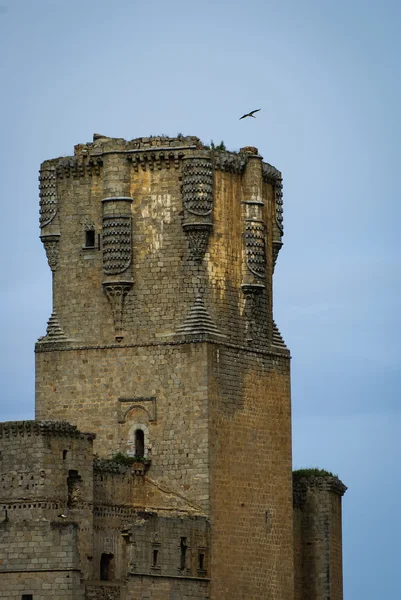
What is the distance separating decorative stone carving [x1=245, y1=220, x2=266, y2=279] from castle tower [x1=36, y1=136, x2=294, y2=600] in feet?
0.15

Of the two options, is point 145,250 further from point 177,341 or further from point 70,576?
point 70,576

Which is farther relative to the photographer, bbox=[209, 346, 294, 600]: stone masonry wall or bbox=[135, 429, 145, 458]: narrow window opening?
bbox=[135, 429, 145, 458]: narrow window opening

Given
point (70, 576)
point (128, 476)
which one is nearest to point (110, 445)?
point (128, 476)

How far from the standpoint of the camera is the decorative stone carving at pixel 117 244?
317 feet

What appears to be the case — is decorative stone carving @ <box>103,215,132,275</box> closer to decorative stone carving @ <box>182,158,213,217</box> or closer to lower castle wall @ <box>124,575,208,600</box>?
decorative stone carving @ <box>182,158,213,217</box>

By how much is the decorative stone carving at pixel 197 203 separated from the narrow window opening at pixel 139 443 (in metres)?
5.77

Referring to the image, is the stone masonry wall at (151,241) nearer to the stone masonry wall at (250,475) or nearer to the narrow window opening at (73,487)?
the stone masonry wall at (250,475)

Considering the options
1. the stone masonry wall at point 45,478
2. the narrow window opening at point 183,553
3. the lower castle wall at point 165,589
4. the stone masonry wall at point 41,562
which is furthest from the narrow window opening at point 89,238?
the stone masonry wall at point 41,562

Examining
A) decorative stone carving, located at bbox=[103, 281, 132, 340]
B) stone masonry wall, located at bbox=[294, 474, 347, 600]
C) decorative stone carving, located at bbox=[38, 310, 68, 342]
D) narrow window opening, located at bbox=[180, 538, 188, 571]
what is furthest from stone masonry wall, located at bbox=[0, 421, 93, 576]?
stone masonry wall, located at bbox=[294, 474, 347, 600]

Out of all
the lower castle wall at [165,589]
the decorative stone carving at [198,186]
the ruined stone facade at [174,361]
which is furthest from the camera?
the decorative stone carving at [198,186]

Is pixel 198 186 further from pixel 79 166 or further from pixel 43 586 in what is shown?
pixel 43 586

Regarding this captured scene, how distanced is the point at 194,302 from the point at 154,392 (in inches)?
122

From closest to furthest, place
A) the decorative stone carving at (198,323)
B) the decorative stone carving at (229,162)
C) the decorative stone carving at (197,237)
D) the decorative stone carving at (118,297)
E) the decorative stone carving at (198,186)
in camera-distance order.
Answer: the decorative stone carving at (198,323) < the decorative stone carving at (197,237) < the decorative stone carving at (198,186) < the decorative stone carving at (118,297) < the decorative stone carving at (229,162)

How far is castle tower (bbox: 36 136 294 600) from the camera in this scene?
95.3 meters
